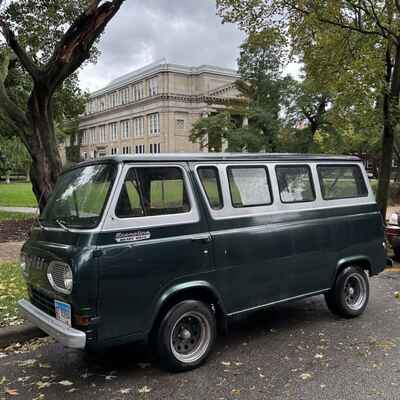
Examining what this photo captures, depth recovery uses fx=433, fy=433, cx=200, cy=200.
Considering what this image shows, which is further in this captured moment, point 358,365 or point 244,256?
point 244,256

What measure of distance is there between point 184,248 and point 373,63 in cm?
767

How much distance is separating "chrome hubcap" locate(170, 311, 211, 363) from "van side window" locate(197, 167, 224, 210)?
1.12m

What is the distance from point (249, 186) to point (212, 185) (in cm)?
51

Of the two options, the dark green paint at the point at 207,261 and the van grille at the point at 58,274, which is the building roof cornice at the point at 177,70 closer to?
the dark green paint at the point at 207,261

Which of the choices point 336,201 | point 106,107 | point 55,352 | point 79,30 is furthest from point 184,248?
point 106,107

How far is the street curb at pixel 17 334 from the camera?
5047 mm

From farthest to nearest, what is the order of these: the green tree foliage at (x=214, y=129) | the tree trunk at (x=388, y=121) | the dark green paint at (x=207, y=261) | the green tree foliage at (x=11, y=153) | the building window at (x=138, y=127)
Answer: the building window at (x=138, y=127)
the green tree foliage at (x=214, y=129)
the green tree foliage at (x=11, y=153)
the tree trunk at (x=388, y=121)
the dark green paint at (x=207, y=261)

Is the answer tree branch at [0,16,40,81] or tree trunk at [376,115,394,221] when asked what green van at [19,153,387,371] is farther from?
tree branch at [0,16,40,81]

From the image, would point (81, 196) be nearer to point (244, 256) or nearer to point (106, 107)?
point (244, 256)

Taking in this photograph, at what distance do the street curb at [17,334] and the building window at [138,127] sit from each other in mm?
92255

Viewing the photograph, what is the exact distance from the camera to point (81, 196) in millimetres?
4184

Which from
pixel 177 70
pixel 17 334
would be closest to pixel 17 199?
pixel 17 334

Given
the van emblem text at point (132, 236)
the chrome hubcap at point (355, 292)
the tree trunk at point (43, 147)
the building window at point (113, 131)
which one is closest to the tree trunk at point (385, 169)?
the chrome hubcap at point (355, 292)

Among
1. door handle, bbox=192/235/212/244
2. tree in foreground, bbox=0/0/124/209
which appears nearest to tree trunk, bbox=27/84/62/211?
tree in foreground, bbox=0/0/124/209
